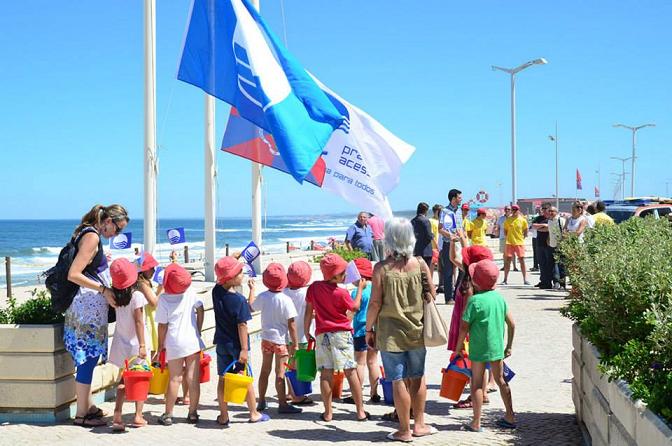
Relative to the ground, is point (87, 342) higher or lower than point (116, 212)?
lower

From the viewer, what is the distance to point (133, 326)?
6535mm

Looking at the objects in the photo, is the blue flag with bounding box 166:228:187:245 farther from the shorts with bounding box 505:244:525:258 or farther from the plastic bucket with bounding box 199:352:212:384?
the shorts with bounding box 505:244:525:258

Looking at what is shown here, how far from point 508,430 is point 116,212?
146 inches

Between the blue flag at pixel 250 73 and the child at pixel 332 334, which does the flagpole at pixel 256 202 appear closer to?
the blue flag at pixel 250 73

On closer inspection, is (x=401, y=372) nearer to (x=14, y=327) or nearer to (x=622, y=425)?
(x=622, y=425)

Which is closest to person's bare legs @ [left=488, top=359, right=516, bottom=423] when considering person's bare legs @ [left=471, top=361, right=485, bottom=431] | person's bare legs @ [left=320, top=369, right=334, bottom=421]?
person's bare legs @ [left=471, top=361, right=485, bottom=431]

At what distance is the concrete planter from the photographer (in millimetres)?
3549

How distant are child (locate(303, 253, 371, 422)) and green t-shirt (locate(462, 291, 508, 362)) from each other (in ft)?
3.54

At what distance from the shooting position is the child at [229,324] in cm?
645

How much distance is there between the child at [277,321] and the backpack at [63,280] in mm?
1555

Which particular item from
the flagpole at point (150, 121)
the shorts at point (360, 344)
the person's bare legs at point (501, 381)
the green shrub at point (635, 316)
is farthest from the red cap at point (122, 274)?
the flagpole at point (150, 121)

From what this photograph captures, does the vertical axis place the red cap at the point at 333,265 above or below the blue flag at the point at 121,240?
below

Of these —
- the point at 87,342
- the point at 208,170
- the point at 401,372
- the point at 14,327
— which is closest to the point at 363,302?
the point at 401,372

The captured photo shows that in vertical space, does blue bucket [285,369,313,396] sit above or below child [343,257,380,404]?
below
